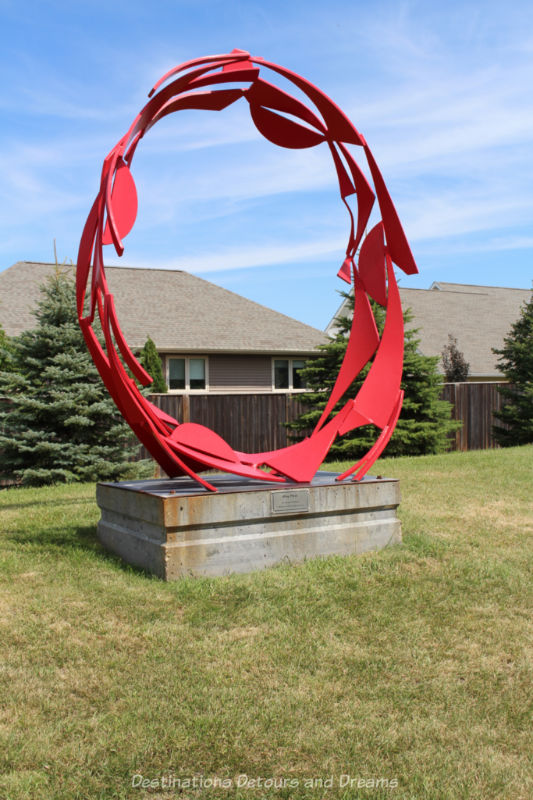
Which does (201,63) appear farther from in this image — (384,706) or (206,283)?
(206,283)

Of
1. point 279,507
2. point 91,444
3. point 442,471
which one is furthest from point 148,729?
point 91,444

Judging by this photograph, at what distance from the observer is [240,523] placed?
572 centimetres

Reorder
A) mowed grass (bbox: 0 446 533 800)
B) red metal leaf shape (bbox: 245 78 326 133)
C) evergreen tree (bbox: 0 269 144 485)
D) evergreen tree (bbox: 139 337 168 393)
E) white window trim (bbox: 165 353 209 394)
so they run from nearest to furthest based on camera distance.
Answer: mowed grass (bbox: 0 446 533 800) < red metal leaf shape (bbox: 245 78 326 133) < evergreen tree (bbox: 0 269 144 485) < evergreen tree (bbox: 139 337 168 393) < white window trim (bbox: 165 353 209 394)

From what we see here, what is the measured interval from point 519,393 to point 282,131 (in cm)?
1375

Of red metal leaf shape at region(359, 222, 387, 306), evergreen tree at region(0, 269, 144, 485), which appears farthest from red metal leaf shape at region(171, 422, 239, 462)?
evergreen tree at region(0, 269, 144, 485)

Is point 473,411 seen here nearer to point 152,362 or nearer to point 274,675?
point 152,362

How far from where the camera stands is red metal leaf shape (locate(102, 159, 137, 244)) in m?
5.79

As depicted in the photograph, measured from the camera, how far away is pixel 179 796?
9.52ft

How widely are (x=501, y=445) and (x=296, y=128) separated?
515 inches

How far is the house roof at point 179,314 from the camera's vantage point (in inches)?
857

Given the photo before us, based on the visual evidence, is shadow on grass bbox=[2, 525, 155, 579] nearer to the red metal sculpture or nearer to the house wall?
the red metal sculpture

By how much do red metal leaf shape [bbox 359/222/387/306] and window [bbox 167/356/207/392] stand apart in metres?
15.5

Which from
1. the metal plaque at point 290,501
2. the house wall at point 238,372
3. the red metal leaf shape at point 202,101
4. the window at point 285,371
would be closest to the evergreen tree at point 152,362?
the house wall at point 238,372

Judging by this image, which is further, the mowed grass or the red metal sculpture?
the red metal sculpture
